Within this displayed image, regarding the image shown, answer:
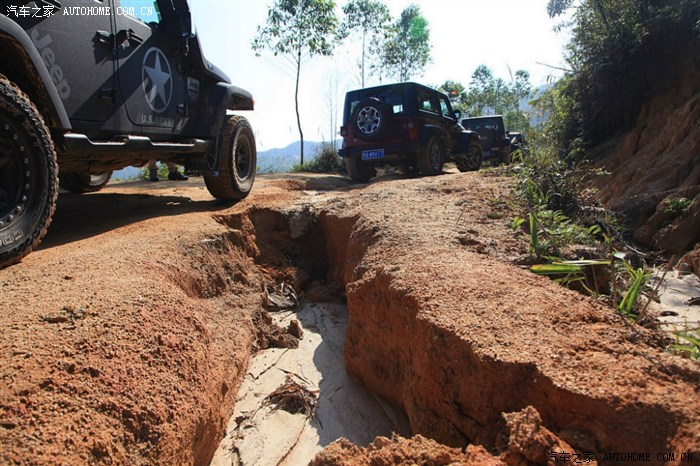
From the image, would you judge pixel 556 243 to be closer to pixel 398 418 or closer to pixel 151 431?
pixel 398 418

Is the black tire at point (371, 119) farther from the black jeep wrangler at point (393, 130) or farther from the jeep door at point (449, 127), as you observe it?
the jeep door at point (449, 127)

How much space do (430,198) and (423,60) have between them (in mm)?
15558

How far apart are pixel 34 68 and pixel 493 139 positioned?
11.5m

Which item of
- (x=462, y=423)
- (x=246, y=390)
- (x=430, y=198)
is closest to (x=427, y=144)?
(x=430, y=198)

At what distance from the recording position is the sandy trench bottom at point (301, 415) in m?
2.13

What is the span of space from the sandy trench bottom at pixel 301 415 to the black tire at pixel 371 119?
194 inches

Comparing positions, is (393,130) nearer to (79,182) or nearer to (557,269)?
(79,182)

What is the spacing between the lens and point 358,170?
8.22m

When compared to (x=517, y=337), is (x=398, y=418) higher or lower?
lower

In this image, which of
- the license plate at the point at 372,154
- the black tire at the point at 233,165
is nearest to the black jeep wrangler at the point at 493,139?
the license plate at the point at 372,154

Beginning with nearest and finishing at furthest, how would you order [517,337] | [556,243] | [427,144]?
[517,337] → [556,243] → [427,144]

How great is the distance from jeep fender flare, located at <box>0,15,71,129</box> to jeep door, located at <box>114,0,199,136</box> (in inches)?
30.7

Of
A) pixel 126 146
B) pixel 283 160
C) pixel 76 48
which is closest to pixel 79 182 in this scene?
pixel 126 146

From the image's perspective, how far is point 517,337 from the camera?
163 cm
